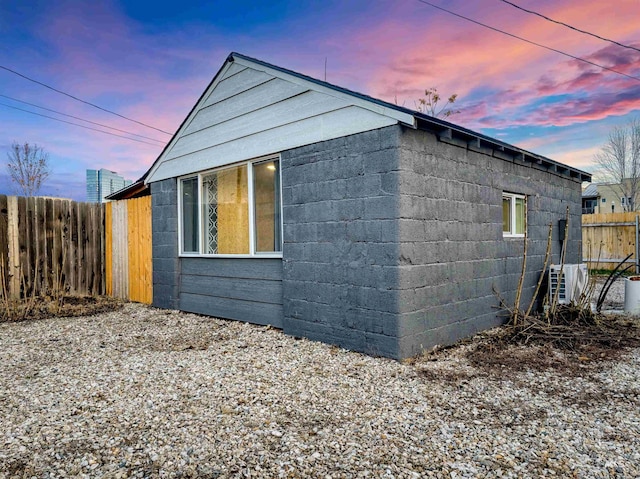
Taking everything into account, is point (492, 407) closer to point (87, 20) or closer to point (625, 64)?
point (625, 64)

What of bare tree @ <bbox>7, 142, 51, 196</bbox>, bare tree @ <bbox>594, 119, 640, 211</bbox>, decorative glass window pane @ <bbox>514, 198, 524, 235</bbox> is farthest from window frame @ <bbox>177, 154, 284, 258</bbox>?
bare tree @ <bbox>594, 119, 640, 211</bbox>

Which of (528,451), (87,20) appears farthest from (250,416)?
(87,20)

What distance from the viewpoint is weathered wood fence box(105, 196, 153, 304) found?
7812 millimetres

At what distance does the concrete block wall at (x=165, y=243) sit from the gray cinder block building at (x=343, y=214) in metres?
0.05

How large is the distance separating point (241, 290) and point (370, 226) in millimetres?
2540

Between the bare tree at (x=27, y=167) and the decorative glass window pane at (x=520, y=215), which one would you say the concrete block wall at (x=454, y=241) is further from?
the bare tree at (x=27, y=167)

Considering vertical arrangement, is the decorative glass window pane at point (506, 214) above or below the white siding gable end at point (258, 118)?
below

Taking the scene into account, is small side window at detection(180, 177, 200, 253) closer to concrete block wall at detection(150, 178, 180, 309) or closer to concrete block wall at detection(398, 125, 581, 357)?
concrete block wall at detection(150, 178, 180, 309)

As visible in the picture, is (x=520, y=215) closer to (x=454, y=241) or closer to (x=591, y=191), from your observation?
(x=454, y=241)

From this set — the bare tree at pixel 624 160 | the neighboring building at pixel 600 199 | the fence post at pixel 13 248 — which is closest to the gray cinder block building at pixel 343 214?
the fence post at pixel 13 248

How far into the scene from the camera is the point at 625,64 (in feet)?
28.6

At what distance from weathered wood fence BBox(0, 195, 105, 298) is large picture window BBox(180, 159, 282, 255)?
2821 mm

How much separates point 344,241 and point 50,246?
21.4 feet

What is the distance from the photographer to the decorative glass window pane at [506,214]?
5891mm
